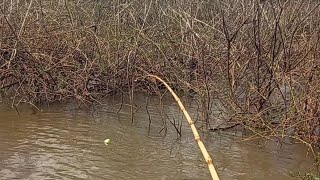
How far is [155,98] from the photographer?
995 cm

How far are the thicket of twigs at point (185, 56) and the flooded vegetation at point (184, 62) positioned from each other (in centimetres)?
2

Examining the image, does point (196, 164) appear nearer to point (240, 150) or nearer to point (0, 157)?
point (240, 150)

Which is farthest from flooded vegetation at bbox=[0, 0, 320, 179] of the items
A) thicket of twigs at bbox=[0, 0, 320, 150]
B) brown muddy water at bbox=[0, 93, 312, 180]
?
A: brown muddy water at bbox=[0, 93, 312, 180]

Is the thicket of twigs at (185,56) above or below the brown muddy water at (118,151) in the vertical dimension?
above

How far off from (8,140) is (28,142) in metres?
0.27

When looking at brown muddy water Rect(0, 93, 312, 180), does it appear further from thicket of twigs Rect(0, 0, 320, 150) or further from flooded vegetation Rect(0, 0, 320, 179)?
thicket of twigs Rect(0, 0, 320, 150)

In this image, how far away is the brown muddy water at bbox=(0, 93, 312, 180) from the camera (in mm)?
5809

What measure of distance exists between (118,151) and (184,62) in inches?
137

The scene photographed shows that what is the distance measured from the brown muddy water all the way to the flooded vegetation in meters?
0.13

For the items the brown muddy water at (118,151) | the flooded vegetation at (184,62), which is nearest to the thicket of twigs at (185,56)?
the flooded vegetation at (184,62)

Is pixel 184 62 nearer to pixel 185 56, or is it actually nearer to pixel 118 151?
pixel 185 56

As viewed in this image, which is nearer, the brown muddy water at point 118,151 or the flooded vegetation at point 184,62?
A: the brown muddy water at point 118,151

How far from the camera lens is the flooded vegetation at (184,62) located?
6820mm

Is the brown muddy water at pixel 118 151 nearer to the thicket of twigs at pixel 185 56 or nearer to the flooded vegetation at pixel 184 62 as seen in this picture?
the flooded vegetation at pixel 184 62
